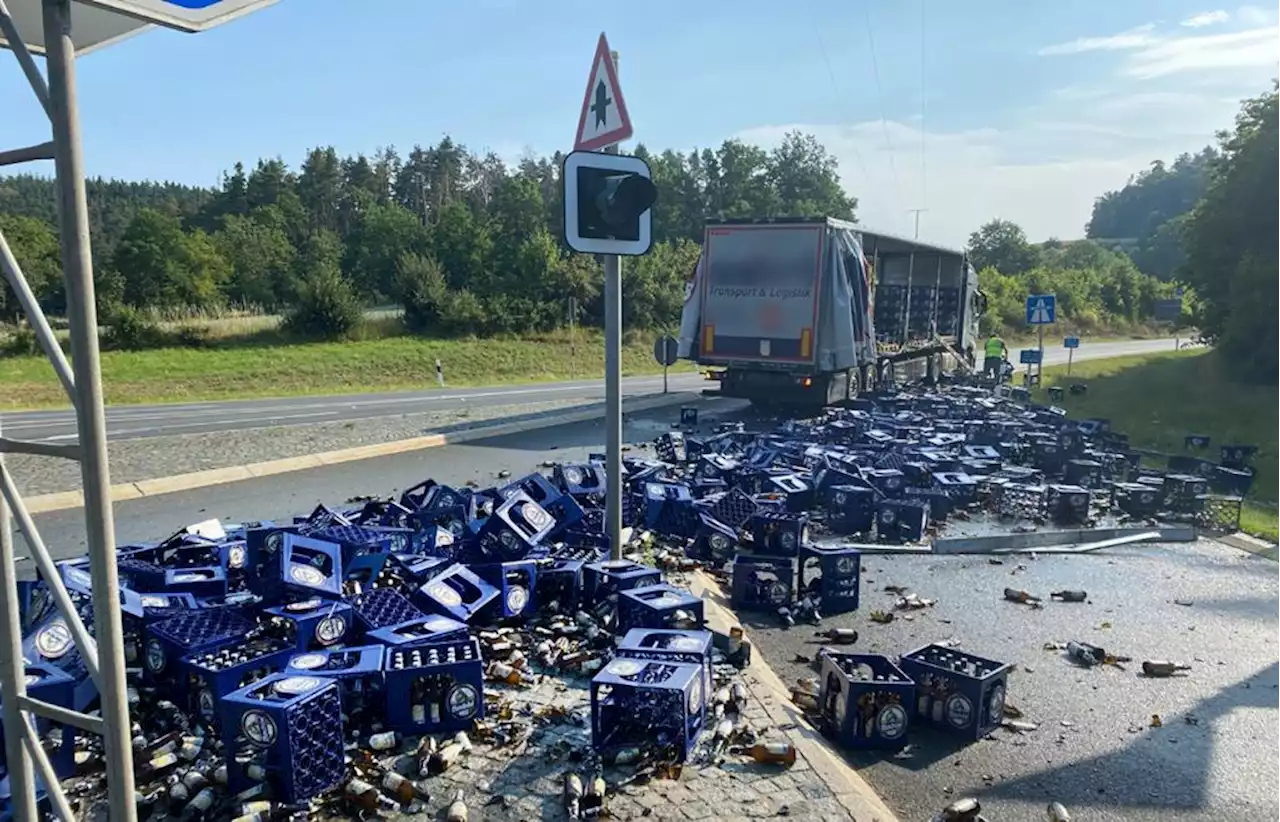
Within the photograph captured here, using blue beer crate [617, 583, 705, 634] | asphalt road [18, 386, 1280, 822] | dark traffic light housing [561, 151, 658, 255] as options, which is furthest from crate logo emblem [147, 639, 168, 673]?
Result: asphalt road [18, 386, 1280, 822]

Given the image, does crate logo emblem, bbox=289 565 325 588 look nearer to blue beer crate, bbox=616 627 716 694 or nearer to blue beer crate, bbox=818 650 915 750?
blue beer crate, bbox=616 627 716 694

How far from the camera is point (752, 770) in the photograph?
163 inches

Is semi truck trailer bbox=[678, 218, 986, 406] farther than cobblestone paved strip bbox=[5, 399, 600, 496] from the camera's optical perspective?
Yes

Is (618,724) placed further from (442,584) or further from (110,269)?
(110,269)

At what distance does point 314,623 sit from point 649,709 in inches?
78.7

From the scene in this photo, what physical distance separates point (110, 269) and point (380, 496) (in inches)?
1977

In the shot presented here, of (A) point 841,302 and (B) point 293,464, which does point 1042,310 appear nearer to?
(A) point 841,302

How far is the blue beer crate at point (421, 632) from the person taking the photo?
4.68 m

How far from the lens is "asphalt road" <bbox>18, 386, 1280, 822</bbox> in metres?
4.23

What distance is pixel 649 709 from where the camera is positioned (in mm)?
4113

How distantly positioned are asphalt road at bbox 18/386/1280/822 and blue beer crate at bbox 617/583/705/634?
82 cm

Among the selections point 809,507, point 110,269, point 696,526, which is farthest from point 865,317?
point 110,269

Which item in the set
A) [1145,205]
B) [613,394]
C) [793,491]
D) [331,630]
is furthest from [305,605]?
[1145,205]

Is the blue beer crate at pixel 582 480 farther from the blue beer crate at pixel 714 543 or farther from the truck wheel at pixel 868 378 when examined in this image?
the truck wheel at pixel 868 378
